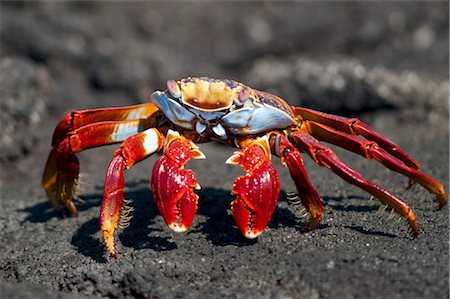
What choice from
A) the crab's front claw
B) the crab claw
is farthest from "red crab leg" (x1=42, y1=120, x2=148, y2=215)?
the crab claw

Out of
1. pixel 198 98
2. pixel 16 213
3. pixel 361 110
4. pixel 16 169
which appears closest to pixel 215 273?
pixel 198 98

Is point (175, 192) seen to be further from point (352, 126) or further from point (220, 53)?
point (220, 53)

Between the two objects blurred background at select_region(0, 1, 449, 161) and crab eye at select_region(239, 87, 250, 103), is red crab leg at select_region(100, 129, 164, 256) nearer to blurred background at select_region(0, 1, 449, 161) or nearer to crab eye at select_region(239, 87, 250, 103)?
crab eye at select_region(239, 87, 250, 103)

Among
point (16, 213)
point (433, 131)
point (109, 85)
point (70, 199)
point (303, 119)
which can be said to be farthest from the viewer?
point (109, 85)

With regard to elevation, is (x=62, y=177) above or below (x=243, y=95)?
below

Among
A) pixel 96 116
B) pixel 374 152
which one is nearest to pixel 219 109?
pixel 374 152

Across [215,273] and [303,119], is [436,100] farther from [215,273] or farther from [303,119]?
[215,273]

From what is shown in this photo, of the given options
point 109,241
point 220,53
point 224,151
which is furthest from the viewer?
point 220,53

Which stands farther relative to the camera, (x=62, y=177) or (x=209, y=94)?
(x=62, y=177)
